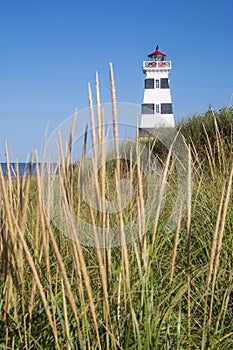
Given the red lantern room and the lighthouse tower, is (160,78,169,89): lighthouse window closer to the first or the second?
the lighthouse tower

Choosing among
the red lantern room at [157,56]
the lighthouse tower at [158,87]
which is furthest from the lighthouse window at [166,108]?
the red lantern room at [157,56]

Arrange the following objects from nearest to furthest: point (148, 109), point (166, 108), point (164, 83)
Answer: point (148, 109) < point (166, 108) < point (164, 83)

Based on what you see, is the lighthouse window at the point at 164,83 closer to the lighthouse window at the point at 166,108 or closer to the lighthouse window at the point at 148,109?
the lighthouse window at the point at 166,108

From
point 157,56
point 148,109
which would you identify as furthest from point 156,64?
point 148,109

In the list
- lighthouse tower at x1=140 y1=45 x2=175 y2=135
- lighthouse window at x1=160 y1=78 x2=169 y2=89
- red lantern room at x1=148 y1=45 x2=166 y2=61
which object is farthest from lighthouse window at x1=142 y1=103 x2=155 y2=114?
red lantern room at x1=148 y1=45 x2=166 y2=61

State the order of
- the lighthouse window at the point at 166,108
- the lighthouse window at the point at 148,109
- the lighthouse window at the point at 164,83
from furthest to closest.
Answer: the lighthouse window at the point at 164,83 < the lighthouse window at the point at 166,108 < the lighthouse window at the point at 148,109

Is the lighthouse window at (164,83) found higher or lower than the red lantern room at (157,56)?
lower

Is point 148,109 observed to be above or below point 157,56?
below

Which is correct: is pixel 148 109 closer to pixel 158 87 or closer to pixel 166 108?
pixel 166 108

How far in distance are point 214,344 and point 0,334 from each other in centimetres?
55

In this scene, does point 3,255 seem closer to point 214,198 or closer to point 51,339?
point 51,339

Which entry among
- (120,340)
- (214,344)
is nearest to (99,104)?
(120,340)

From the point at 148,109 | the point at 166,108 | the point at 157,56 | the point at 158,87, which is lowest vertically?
the point at 148,109

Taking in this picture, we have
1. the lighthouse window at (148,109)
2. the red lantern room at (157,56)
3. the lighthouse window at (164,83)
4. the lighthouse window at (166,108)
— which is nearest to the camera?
the lighthouse window at (148,109)
